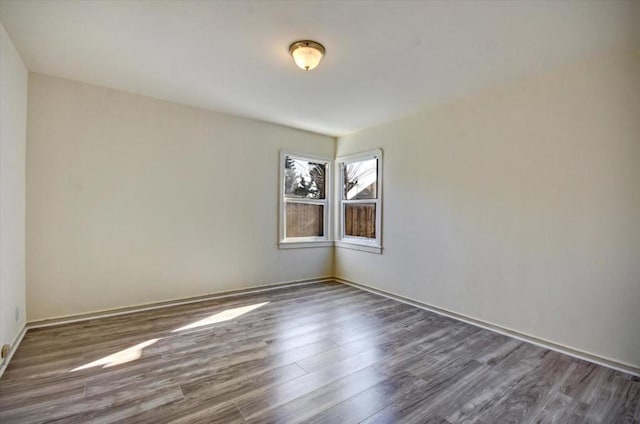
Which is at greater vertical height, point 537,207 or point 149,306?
point 537,207

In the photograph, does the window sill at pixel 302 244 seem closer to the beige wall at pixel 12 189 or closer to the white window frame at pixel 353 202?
the white window frame at pixel 353 202

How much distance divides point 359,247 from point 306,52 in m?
3.21

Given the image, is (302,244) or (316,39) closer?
(316,39)

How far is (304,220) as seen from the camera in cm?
520

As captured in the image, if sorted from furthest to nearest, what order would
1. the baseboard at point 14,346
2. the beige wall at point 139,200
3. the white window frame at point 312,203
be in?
the white window frame at point 312,203 → the beige wall at point 139,200 → the baseboard at point 14,346

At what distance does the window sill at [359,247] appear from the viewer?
461 centimetres

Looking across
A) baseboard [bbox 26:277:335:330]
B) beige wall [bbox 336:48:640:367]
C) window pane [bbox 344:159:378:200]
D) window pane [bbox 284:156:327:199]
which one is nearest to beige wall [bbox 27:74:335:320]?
baseboard [bbox 26:277:335:330]

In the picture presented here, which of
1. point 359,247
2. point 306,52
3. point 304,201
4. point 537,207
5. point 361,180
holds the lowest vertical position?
point 359,247

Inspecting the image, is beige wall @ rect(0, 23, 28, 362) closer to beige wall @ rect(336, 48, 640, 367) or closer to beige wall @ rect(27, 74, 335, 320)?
beige wall @ rect(27, 74, 335, 320)

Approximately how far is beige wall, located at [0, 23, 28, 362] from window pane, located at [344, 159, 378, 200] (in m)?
4.12

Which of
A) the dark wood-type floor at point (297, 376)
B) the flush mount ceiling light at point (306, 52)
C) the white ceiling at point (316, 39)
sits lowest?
the dark wood-type floor at point (297, 376)

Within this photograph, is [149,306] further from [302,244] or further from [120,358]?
[302,244]

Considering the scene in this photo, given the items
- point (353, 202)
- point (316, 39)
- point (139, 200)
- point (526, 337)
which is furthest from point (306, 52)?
point (526, 337)

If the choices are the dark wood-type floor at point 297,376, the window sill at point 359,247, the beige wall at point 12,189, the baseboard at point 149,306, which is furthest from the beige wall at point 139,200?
the window sill at point 359,247
